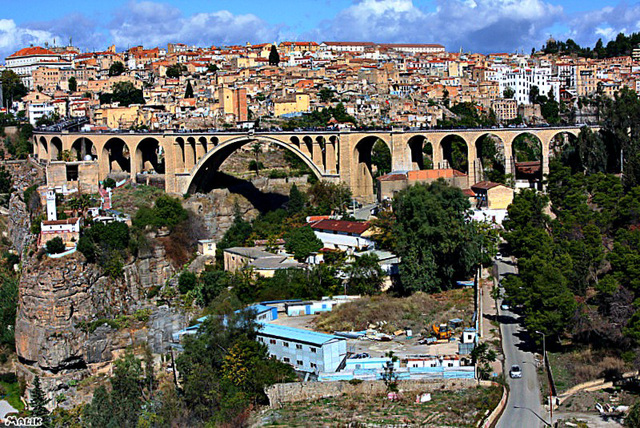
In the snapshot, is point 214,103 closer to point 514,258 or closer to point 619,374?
point 514,258

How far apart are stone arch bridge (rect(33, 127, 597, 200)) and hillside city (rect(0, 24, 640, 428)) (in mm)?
121

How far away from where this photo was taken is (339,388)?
794 inches

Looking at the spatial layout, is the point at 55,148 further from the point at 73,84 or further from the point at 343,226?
the point at 73,84

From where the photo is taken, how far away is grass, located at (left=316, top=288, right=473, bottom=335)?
2466cm

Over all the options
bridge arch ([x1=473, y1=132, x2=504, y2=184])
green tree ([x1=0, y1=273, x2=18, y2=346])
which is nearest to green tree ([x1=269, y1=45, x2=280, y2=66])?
bridge arch ([x1=473, y1=132, x2=504, y2=184])

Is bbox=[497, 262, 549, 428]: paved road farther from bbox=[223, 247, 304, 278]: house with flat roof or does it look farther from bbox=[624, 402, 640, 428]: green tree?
bbox=[223, 247, 304, 278]: house with flat roof

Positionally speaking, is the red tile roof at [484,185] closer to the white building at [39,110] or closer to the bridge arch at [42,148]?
the bridge arch at [42,148]

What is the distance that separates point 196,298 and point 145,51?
206ft

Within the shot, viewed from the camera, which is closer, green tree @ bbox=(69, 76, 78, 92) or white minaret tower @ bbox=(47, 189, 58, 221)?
white minaret tower @ bbox=(47, 189, 58, 221)

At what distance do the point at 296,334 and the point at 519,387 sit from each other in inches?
245

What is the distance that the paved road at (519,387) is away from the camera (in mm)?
17250

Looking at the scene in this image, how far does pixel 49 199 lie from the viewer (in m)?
35.6

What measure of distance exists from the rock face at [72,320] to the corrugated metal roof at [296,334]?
23.7ft

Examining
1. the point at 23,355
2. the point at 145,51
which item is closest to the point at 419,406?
the point at 23,355
